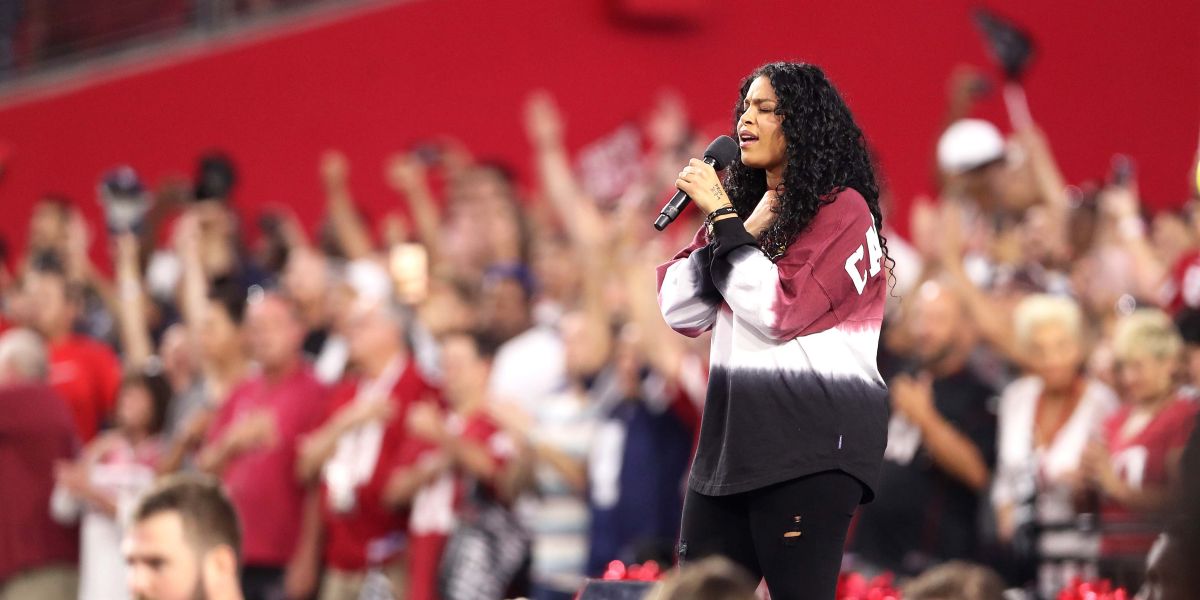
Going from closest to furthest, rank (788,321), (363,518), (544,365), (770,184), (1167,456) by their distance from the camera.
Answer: (788,321) < (770,184) < (1167,456) < (363,518) < (544,365)

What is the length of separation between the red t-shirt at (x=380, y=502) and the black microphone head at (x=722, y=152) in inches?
148

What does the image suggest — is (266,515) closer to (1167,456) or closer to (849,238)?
(1167,456)

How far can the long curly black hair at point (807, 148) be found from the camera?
360 centimetres

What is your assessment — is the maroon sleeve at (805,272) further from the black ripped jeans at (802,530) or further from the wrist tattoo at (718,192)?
the black ripped jeans at (802,530)

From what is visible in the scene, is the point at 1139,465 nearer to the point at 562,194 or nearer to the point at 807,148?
the point at 807,148

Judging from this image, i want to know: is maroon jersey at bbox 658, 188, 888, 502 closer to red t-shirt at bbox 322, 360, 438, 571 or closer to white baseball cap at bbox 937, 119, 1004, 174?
red t-shirt at bbox 322, 360, 438, 571

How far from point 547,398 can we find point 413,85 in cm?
474

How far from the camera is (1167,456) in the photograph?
540 centimetres

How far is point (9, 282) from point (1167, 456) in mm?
7404

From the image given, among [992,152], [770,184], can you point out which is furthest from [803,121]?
[992,152]

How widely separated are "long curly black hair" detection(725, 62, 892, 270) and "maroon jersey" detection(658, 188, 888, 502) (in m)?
0.03

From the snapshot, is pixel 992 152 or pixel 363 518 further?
pixel 992 152

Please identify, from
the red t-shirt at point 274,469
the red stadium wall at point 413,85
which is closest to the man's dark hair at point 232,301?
the red t-shirt at point 274,469

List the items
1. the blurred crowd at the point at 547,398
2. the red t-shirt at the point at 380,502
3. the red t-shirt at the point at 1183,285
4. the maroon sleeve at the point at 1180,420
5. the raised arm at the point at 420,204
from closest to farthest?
the maroon sleeve at the point at 1180,420 → the blurred crowd at the point at 547,398 → the red t-shirt at the point at 1183,285 → the red t-shirt at the point at 380,502 → the raised arm at the point at 420,204
